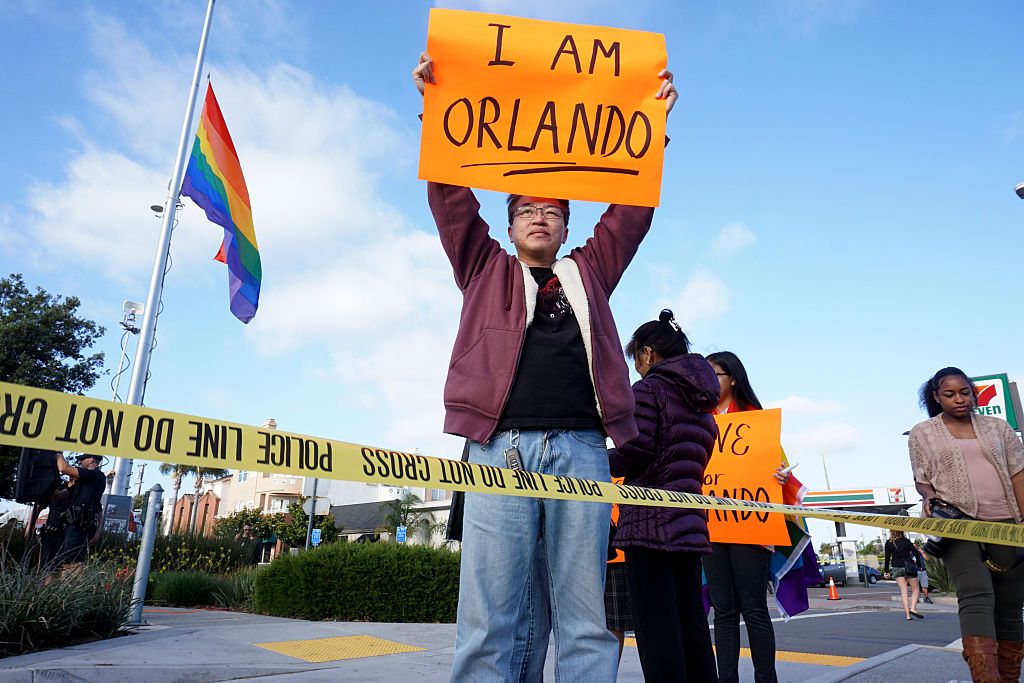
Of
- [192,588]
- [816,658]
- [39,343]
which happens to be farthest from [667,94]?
[39,343]

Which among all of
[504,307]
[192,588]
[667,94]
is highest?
[667,94]

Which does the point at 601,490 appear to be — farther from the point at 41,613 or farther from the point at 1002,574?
the point at 41,613

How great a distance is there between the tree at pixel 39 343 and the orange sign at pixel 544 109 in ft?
81.3

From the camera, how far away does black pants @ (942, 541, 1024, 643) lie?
3375 mm

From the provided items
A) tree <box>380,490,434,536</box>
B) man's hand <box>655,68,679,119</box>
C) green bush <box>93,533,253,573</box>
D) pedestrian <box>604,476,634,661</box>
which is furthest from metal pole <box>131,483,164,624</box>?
tree <box>380,490,434,536</box>

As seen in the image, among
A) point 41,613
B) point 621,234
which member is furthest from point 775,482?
point 41,613

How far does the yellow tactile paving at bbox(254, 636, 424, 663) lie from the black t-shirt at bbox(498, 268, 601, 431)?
135 inches

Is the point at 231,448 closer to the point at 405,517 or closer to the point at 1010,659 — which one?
the point at 1010,659

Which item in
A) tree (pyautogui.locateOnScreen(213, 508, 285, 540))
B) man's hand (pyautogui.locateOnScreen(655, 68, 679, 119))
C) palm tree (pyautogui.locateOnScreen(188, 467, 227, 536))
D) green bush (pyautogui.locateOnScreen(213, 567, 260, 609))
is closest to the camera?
man's hand (pyautogui.locateOnScreen(655, 68, 679, 119))

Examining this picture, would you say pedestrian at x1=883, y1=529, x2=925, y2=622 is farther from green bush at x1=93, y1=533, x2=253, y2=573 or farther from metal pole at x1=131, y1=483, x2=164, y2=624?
green bush at x1=93, y1=533, x2=253, y2=573

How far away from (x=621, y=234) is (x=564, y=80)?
684 millimetres

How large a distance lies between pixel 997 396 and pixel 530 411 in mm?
12965

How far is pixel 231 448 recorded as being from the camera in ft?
5.71

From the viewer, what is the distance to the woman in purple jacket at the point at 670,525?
2.71 meters
